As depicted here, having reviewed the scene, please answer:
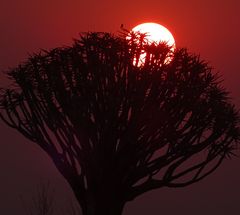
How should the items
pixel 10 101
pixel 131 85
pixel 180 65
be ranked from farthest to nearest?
pixel 10 101, pixel 180 65, pixel 131 85

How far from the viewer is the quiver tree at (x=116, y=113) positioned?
9477mm

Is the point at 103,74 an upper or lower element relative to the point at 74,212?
upper

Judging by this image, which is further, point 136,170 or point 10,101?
point 10,101

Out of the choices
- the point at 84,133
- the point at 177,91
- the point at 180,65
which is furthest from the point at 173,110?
the point at 84,133

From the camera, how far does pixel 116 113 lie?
941cm

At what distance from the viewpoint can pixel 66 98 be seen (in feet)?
31.5

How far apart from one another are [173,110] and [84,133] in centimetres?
160

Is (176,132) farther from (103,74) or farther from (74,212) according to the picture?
(74,212)

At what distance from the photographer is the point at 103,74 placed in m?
9.66

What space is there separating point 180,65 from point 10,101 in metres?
3.39

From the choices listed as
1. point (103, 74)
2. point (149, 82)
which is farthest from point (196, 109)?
point (103, 74)

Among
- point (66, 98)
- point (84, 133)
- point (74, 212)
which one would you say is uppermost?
point (66, 98)

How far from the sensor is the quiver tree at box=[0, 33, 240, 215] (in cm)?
948

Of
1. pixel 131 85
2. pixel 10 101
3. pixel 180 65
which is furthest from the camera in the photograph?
pixel 10 101
